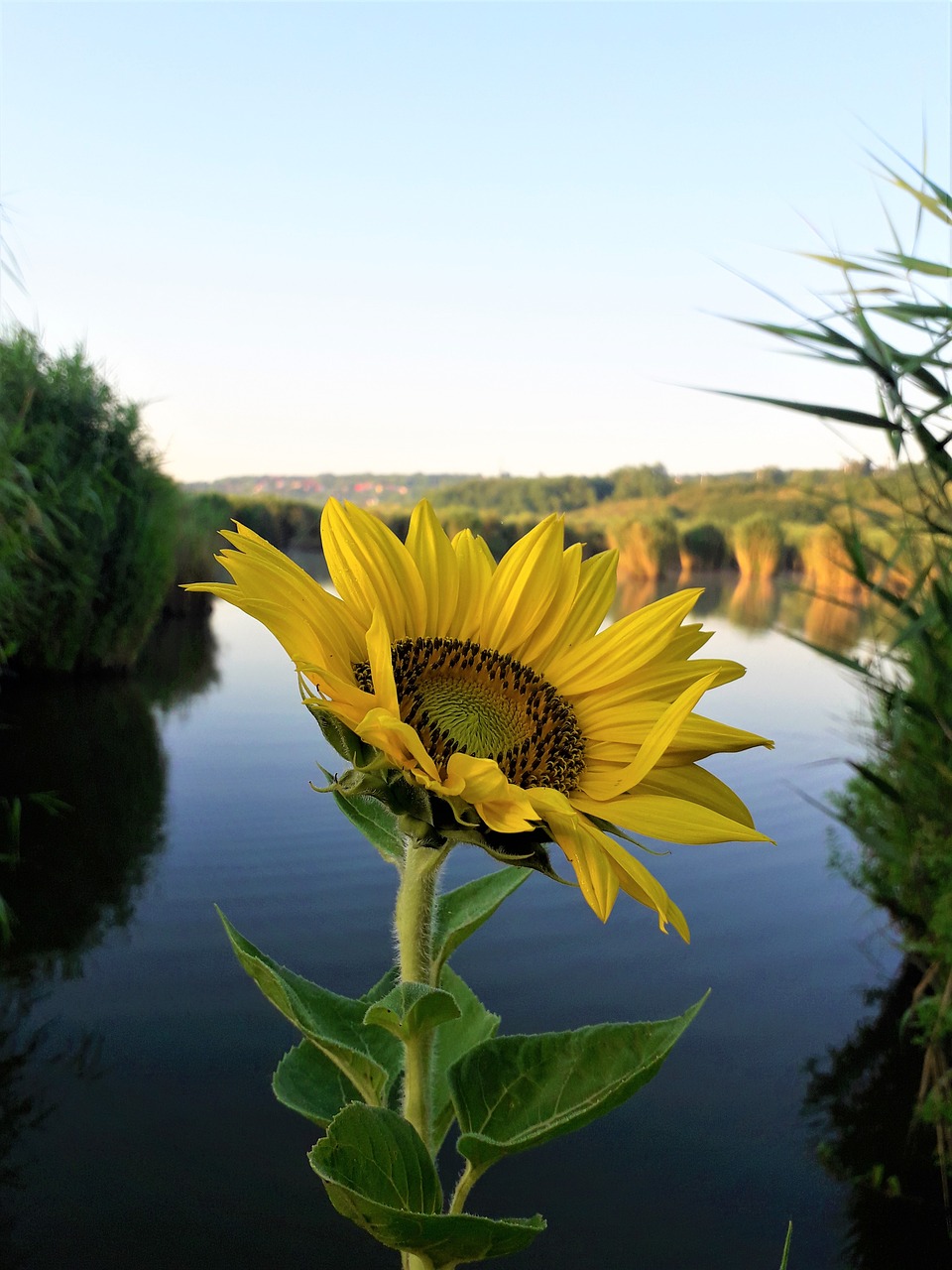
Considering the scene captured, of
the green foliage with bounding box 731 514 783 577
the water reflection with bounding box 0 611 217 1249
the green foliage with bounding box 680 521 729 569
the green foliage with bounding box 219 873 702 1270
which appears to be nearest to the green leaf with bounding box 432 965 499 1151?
the green foliage with bounding box 219 873 702 1270

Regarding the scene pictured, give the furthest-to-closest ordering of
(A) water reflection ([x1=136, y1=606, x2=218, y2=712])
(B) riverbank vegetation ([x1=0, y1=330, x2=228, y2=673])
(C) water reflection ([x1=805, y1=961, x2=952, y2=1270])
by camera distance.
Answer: (A) water reflection ([x1=136, y1=606, x2=218, y2=712]) < (B) riverbank vegetation ([x1=0, y1=330, x2=228, y2=673]) < (C) water reflection ([x1=805, y1=961, x2=952, y2=1270])

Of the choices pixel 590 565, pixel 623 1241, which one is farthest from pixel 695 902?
pixel 590 565

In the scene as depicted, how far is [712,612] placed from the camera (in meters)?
19.8

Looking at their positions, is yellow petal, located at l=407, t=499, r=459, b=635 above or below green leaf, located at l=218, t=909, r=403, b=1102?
above

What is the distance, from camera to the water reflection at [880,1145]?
2877mm

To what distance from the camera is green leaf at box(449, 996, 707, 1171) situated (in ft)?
2.17

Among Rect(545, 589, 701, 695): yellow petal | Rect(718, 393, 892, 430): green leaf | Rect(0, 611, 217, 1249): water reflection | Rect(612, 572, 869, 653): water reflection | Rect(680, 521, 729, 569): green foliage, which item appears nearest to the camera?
Rect(545, 589, 701, 695): yellow petal

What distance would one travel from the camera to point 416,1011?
24.3 inches

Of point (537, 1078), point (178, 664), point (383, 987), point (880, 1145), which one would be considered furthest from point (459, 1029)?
point (178, 664)

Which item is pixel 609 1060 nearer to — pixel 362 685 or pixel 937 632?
pixel 362 685

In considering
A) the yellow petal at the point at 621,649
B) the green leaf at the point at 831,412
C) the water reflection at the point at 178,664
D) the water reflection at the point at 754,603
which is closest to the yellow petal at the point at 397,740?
the yellow petal at the point at 621,649

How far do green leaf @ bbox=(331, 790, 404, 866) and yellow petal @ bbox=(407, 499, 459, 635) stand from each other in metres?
0.17

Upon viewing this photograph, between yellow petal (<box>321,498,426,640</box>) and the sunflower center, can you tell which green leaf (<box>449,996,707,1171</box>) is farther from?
yellow petal (<box>321,498,426,640</box>)

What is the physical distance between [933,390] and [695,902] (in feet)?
13.8
